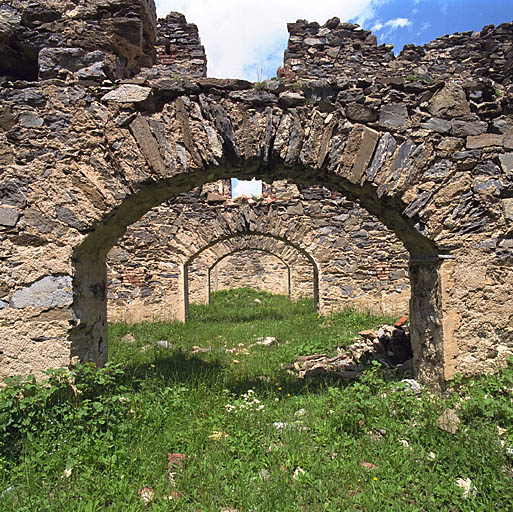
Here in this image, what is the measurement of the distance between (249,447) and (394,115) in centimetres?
273

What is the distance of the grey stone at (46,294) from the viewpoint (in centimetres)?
290

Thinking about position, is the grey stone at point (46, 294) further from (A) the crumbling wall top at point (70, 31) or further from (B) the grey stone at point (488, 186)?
(B) the grey stone at point (488, 186)

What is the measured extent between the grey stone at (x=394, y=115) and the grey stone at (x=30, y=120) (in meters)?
2.66

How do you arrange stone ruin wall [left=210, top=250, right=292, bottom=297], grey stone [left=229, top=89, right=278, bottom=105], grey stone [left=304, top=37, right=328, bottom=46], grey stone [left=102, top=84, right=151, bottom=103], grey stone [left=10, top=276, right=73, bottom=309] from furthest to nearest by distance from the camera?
1. stone ruin wall [left=210, top=250, right=292, bottom=297]
2. grey stone [left=304, top=37, right=328, bottom=46]
3. grey stone [left=229, top=89, right=278, bottom=105]
4. grey stone [left=102, top=84, right=151, bottom=103]
5. grey stone [left=10, top=276, right=73, bottom=309]

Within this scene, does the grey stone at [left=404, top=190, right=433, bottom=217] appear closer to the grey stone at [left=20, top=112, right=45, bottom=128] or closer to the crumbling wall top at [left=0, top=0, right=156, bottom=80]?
the crumbling wall top at [left=0, top=0, right=156, bottom=80]

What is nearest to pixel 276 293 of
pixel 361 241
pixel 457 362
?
pixel 361 241

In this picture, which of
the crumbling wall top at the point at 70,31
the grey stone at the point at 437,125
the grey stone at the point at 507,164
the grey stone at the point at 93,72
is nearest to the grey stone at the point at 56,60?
the crumbling wall top at the point at 70,31

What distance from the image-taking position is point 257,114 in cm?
313

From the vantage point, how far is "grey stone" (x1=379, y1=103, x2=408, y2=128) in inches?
125

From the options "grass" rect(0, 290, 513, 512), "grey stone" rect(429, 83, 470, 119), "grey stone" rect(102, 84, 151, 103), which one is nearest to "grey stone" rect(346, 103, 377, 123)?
"grey stone" rect(429, 83, 470, 119)

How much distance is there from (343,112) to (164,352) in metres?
4.03

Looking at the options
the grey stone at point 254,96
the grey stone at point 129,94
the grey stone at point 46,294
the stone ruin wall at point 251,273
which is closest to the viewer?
the grey stone at point 46,294

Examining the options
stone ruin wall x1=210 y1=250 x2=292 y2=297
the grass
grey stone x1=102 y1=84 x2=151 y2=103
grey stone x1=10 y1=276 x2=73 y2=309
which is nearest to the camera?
the grass

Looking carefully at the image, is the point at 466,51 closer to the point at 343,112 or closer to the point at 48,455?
the point at 343,112
